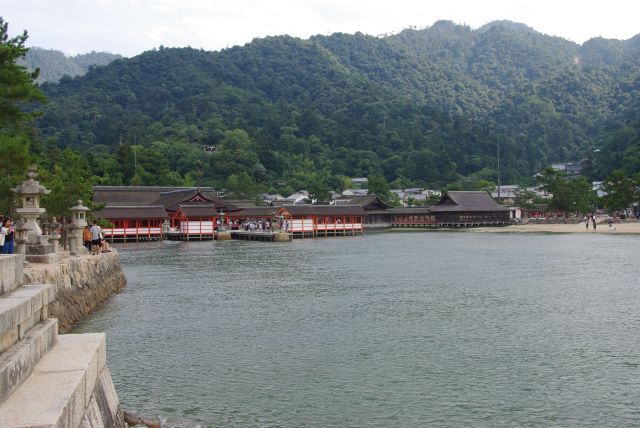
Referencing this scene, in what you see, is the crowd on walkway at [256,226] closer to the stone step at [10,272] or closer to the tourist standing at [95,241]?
the tourist standing at [95,241]

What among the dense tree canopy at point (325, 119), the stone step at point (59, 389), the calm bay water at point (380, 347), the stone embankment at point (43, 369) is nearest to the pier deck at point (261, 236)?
the dense tree canopy at point (325, 119)

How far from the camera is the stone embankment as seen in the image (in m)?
4.27

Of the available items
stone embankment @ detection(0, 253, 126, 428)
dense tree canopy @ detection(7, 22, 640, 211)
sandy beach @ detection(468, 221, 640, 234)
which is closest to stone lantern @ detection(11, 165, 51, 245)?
stone embankment @ detection(0, 253, 126, 428)

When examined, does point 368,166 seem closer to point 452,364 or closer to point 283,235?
point 283,235

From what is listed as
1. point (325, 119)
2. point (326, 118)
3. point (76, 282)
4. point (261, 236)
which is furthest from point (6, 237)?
point (326, 118)

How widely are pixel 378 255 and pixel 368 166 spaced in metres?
68.1

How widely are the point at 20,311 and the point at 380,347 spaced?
8.49 m

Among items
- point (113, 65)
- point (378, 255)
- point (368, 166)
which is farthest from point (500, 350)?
point (113, 65)

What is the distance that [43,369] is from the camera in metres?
5.24

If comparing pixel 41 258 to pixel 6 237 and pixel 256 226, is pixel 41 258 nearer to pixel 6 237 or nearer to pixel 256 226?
pixel 6 237

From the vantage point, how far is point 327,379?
10.3 metres

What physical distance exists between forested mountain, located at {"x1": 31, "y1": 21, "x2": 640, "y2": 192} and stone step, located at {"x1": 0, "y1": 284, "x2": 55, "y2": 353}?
59.3 metres

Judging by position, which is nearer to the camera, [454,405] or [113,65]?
[454,405]

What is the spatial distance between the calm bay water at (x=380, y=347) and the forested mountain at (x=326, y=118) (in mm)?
46557
